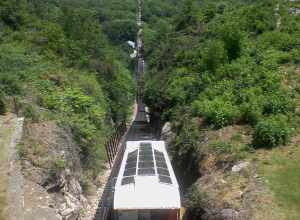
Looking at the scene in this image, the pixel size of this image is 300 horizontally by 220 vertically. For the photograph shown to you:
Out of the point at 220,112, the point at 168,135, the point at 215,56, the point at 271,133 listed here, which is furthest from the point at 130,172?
the point at 215,56

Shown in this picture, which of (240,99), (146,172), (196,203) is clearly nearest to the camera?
(196,203)

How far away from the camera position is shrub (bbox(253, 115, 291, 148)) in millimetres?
23703

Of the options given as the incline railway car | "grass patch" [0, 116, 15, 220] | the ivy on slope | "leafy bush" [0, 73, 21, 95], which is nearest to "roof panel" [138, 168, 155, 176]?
the incline railway car

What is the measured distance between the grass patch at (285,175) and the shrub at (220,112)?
528cm

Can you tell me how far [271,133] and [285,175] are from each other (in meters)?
3.35

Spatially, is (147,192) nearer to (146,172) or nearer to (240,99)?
(146,172)

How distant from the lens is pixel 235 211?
63.5ft

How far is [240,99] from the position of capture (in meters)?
29.7

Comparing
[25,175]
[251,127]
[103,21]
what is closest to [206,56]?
[251,127]

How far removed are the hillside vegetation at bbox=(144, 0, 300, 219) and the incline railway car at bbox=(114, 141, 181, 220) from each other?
7.10 ft

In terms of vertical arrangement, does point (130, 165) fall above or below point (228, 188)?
above

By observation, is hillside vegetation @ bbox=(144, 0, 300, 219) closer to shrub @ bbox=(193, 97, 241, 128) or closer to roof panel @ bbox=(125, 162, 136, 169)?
shrub @ bbox=(193, 97, 241, 128)

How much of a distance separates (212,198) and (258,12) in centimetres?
2956

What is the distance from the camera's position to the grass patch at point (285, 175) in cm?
1870
